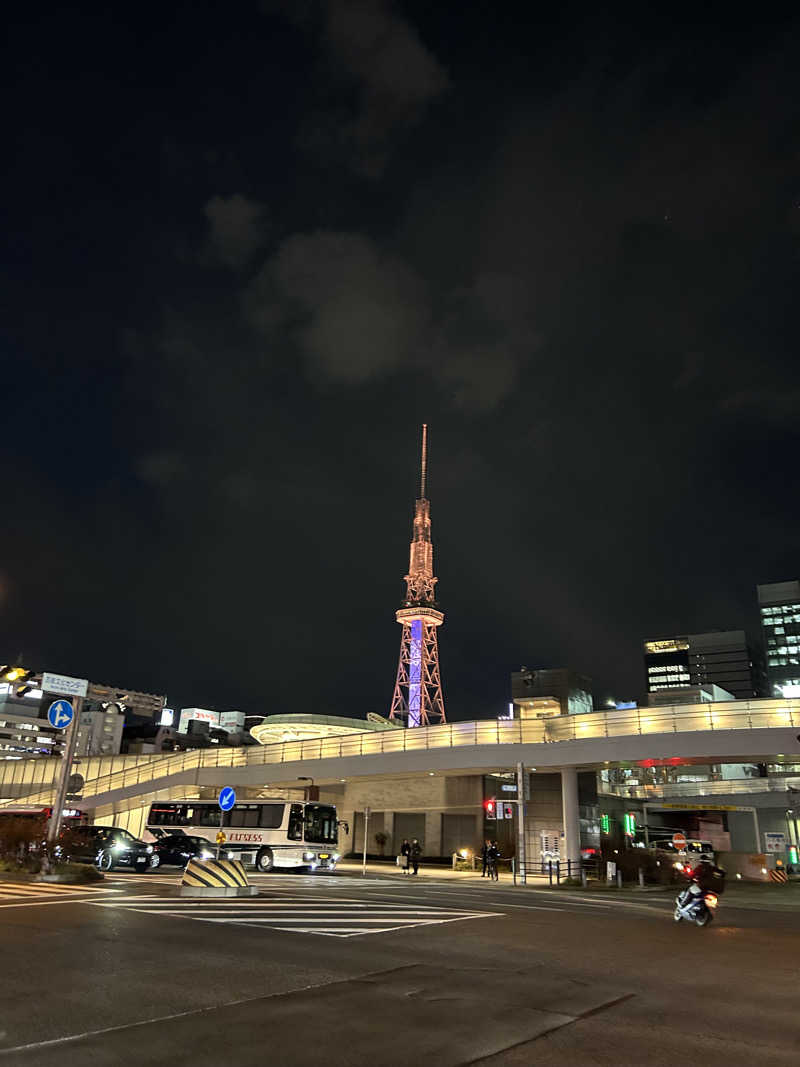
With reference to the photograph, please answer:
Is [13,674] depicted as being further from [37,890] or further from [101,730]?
[101,730]

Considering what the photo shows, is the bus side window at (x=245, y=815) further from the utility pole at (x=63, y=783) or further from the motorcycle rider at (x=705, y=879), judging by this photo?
the motorcycle rider at (x=705, y=879)

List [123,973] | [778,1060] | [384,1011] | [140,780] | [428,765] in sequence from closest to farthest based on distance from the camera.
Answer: [778,1060] → [384,1011] → [123,973] → [428,765] → [140,780]

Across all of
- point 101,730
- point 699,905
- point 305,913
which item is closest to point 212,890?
point 305,913

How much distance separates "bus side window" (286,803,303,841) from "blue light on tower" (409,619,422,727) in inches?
2844

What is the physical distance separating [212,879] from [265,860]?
18.1 m

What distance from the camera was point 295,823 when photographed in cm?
3753

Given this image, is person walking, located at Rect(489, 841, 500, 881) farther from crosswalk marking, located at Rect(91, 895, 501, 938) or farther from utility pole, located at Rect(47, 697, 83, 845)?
utility pole, located at Rect(47, 697, 83, 845)

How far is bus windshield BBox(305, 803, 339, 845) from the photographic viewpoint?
3800 cm

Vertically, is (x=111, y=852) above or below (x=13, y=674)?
below

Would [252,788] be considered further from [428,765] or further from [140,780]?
[428,765]

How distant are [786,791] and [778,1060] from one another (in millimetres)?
74556

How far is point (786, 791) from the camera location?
233 feet

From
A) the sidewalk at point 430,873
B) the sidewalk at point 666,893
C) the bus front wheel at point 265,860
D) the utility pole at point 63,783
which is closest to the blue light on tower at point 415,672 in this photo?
the sidewalk at point 430,873

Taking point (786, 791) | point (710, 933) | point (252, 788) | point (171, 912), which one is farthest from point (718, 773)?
point (171, 912)
